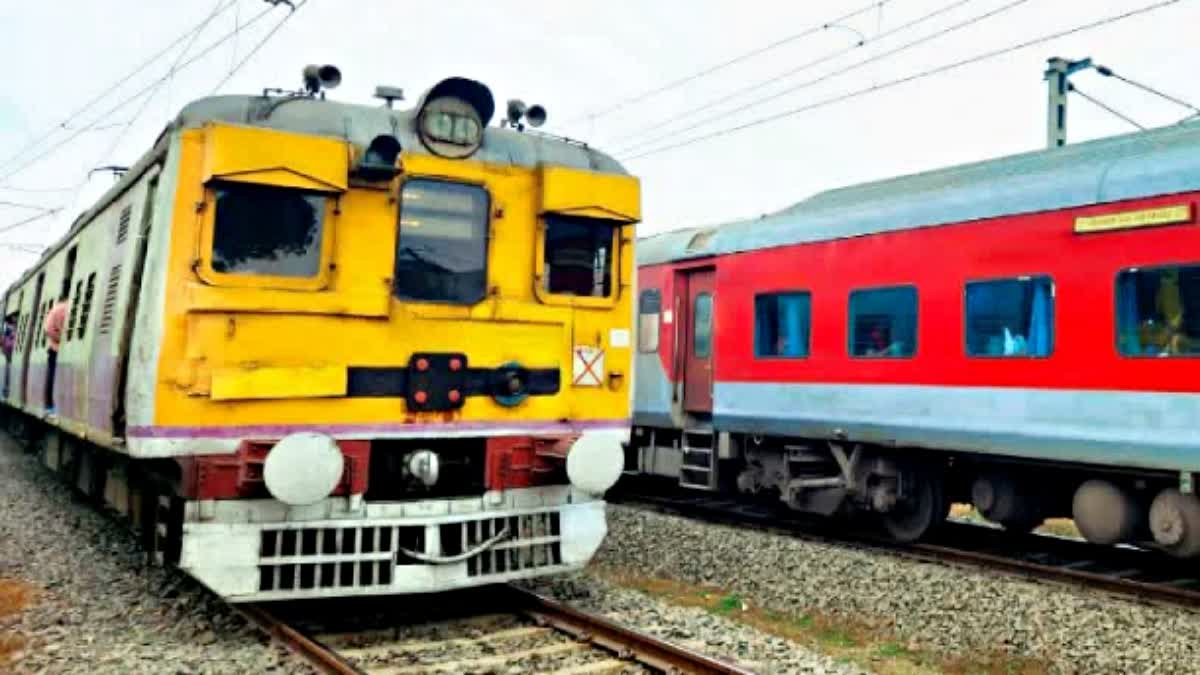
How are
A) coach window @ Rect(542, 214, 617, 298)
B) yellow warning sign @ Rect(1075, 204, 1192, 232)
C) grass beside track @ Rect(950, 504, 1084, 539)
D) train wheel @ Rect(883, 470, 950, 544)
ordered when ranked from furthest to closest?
grass beside track @ Rect(950, 504, 1084, 539), train wheel @ Rect(883, 470, 950, 544), yellow warning sign @ Rect(1075, 204, 1192, 232), coach window @ Rect(542, 214, 617, 298)

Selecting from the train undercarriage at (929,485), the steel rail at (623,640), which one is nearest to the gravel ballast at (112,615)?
the steel rail at (623,640)

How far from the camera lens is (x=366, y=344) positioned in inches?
258

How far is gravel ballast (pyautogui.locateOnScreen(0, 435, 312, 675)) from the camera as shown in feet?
19.1

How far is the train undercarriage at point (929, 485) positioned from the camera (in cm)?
899

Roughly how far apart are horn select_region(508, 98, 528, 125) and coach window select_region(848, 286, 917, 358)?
15.7 feet

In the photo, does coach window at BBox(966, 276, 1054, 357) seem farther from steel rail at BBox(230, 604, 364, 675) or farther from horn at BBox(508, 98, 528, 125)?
steel rail at BBox(230, 604, 364, 675)

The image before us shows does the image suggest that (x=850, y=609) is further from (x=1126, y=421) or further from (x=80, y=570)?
(x=80, y=570)

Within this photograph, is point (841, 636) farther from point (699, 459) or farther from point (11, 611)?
point (699, 459)

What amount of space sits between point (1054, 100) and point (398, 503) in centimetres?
1517

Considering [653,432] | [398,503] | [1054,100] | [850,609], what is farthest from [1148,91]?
[398,503]

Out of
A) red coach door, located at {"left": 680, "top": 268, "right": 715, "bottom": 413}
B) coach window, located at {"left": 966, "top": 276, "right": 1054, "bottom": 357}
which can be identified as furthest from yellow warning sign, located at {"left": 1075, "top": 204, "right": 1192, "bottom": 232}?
red coach door, located at {"left": 680, "top": 268, "right": 715, "bottom": 413}

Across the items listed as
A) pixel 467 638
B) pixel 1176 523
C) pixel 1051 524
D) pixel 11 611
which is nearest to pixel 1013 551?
pixel 1176 523

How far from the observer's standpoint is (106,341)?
7602 mm

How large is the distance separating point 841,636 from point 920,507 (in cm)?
437
